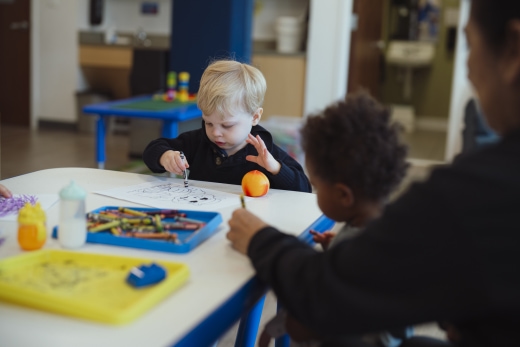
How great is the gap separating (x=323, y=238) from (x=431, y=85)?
22.3 ft

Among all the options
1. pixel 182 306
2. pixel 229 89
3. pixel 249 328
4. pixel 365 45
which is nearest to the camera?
pixel 182 306

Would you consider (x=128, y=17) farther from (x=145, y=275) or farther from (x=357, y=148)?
(x=145, y=275)

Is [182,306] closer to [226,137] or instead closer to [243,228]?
[243,228]

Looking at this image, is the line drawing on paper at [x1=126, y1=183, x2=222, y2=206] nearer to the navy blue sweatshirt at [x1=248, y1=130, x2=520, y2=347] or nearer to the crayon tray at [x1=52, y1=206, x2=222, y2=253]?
the crayon tray at [x1=52, y1=206, x2=222, y2=253]

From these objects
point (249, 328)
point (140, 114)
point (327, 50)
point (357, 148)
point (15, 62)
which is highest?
point (327, 50)

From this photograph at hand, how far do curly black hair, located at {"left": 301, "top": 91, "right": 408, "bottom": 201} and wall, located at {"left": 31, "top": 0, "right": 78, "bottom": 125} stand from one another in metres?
5.79

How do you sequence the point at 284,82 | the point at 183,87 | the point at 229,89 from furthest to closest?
the point at 284,82 < the point at 183,87 < the point at 229,89

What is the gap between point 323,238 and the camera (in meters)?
1.22

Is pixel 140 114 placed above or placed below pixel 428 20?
below

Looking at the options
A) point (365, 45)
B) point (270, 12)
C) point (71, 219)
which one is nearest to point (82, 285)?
point (71, 219)

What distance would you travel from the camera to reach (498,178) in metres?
0.70

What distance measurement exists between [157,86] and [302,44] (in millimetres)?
1339

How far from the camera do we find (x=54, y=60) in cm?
651

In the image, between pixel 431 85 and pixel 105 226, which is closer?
pixel 105 226
